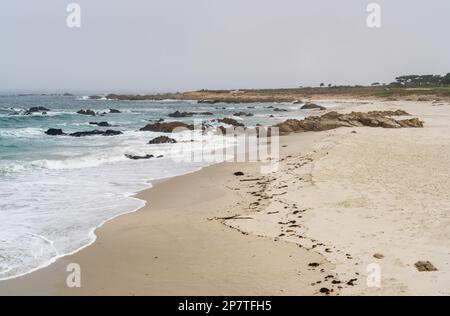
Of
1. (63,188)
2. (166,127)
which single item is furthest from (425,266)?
(166,127)

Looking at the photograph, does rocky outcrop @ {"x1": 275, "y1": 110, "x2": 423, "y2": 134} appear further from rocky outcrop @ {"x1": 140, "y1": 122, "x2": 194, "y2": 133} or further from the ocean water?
rocky outcrop @ {"x1": 140, "y1": 122, "x2": 194, "y2": 133}

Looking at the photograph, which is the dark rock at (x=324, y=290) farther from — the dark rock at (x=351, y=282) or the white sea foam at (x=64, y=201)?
the white sea foam at (x=64, y=201)

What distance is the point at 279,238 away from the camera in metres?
8.12

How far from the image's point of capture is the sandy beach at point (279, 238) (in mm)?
6207

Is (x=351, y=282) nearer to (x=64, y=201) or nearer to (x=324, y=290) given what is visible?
(x=324, y=290)

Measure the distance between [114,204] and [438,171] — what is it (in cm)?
877

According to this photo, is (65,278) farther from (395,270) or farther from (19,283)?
(395,270)

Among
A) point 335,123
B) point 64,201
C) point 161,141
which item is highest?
point 335,123

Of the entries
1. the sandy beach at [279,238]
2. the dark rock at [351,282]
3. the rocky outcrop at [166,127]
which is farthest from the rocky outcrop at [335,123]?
the dark rock at [351,282]

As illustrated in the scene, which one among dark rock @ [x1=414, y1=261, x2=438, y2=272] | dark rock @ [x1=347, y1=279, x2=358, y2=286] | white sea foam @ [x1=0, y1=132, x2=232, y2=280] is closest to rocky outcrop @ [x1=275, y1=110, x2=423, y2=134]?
white sea foam @ [x1=0, y1=132, x2=232, y2=280]
